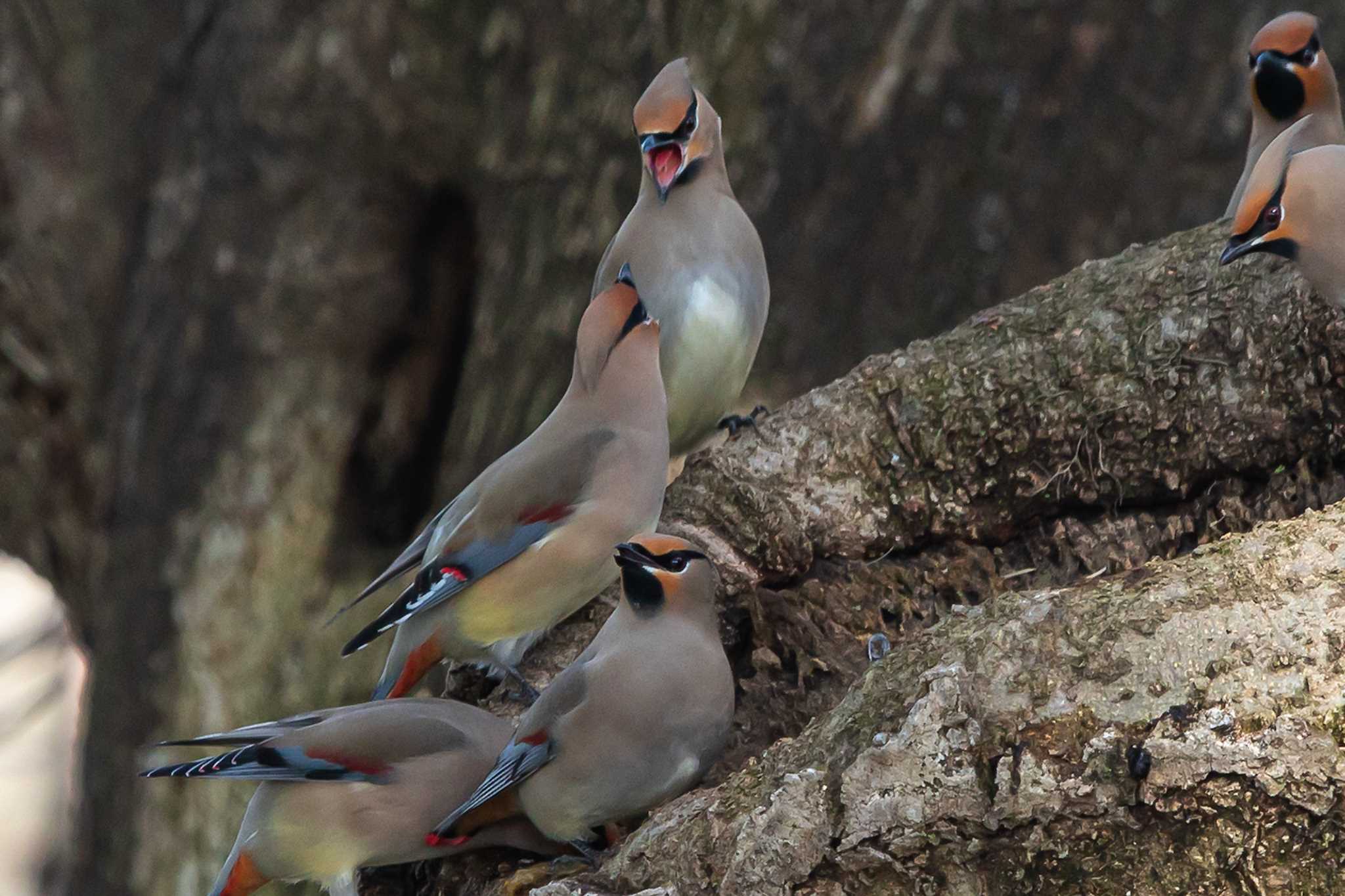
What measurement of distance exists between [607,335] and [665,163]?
0.68 meters

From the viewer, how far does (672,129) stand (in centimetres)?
498

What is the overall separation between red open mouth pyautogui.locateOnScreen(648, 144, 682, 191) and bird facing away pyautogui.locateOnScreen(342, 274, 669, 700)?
593 millimetres

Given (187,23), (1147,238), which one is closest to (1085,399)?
(1147,238)

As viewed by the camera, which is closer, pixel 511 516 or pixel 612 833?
pixel 612 833

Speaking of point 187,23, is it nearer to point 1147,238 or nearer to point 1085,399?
point 1147,238

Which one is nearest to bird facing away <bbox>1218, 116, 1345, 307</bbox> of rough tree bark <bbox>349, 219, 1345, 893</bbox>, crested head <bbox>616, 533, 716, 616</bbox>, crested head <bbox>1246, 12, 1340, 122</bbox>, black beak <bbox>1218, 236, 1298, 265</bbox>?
black beak <bbox>1218, 236, 1298, 265</bbox>

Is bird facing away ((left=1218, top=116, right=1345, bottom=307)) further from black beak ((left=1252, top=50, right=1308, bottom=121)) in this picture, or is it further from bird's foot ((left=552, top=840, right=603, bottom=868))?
bird's foot ((left=552, top=840, right=603, bottom=868))

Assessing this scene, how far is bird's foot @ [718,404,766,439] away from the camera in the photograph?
484 cm

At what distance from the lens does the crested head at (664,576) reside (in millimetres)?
3783

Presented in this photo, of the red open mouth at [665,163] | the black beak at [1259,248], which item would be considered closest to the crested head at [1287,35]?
the black beak at [1259,248]

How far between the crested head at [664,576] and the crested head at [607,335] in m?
0.84

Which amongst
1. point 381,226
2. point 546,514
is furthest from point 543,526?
point 381,226

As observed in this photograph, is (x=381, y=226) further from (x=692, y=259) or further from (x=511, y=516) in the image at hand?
(x=511, y=516)

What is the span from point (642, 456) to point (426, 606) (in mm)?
655
